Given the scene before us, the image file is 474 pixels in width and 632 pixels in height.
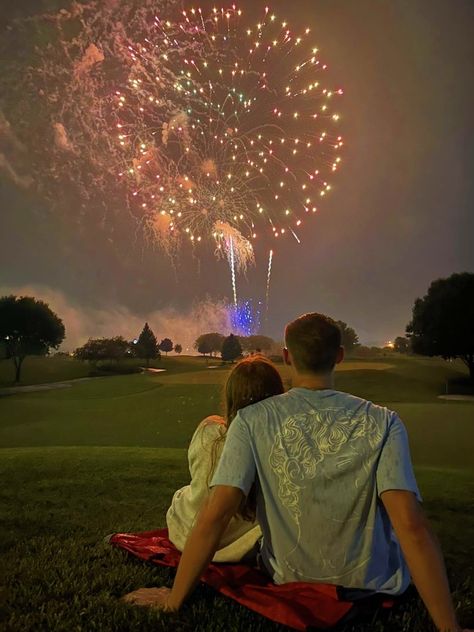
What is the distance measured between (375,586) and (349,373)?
3034 centimetres

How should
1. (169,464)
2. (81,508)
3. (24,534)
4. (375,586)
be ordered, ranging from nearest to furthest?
(375,586) < (24,534) < (81,508) < (169,464)

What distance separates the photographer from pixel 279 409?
322 centimetres

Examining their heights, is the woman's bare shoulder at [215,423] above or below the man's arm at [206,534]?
above

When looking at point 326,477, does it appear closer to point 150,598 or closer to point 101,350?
point 150,598

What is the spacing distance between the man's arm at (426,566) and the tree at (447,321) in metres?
31.9

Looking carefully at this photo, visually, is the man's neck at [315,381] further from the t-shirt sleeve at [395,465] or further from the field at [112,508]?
the field at [112,508]

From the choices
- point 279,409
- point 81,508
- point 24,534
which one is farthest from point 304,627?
point 81,508

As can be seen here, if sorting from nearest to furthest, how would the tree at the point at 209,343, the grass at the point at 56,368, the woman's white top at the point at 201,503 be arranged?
the woman's white top at the point at 201,503 → the grass at the point at 56,368 → the tree at the point at 209,343

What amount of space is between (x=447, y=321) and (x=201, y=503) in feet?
104

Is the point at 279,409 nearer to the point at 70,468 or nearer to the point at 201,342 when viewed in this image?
the point at 70,468

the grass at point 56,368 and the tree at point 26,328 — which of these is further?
the tree at point 26,328

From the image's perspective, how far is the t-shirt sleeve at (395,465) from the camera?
2965 mm

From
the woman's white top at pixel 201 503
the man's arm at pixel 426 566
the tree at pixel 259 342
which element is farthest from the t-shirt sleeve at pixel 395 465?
the tree at pixel 259 342

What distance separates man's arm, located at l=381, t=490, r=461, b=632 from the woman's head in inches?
49.7
